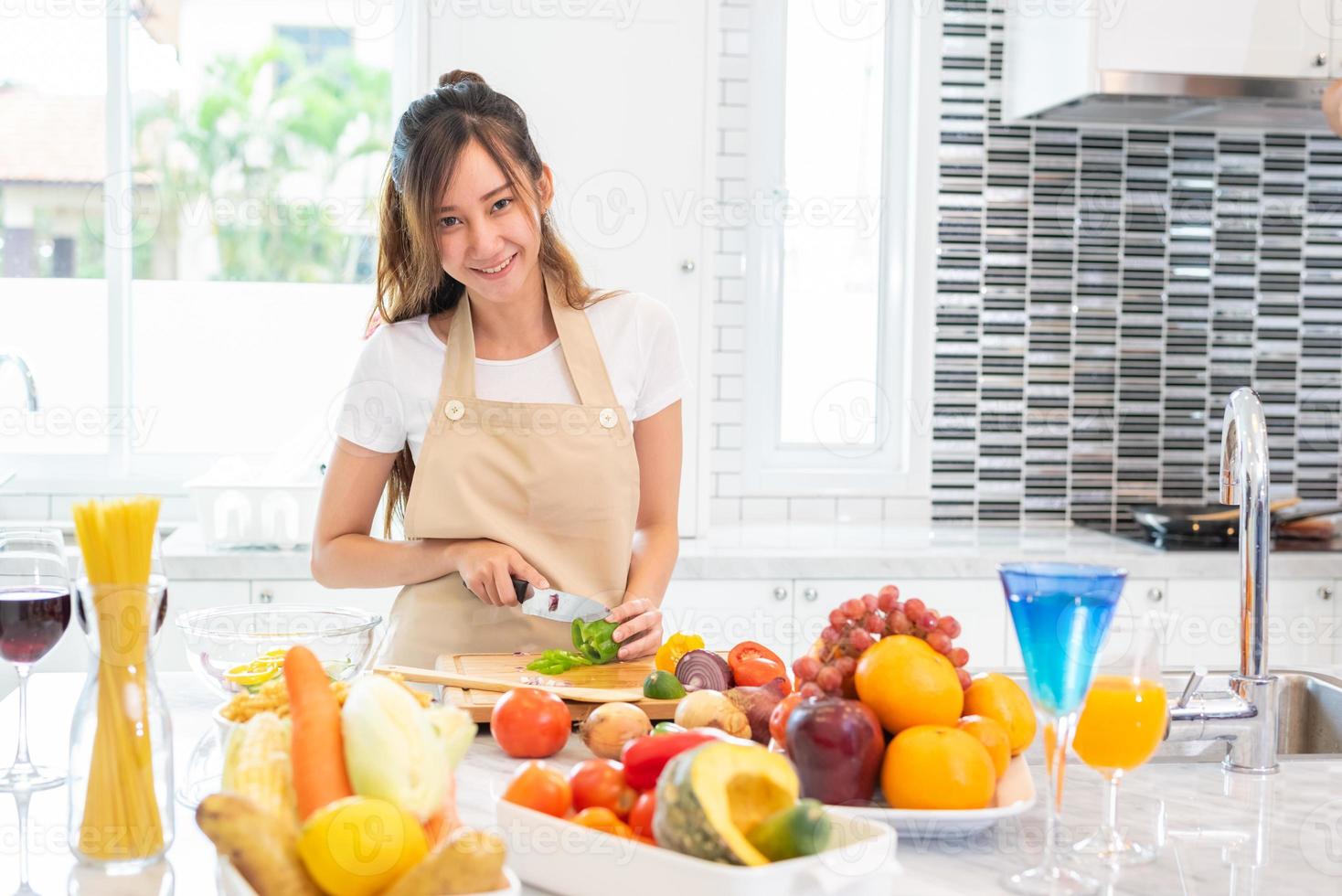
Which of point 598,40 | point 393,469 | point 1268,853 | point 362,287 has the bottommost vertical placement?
point 1268,853

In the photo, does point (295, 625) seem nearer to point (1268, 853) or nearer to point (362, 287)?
point (1268, 853)

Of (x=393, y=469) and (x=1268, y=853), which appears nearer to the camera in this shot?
(x=1268, y=853)

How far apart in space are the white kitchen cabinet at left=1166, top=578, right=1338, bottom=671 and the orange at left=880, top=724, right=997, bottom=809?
2095 millimetres

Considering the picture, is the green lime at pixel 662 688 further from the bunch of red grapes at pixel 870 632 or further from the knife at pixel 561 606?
the knife at pixel 561 606

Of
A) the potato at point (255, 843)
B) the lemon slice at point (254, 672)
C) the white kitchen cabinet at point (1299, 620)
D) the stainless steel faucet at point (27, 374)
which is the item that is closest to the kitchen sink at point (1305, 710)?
the lemon slice at point (254, 672)

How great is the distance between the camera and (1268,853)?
119cm

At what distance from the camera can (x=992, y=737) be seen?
122cm

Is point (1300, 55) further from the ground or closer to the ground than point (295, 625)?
A: further from the ground

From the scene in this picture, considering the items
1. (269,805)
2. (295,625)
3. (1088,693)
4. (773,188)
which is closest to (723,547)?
(773,188)

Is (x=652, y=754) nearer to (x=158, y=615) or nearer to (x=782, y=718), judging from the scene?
(x=782, y=718)

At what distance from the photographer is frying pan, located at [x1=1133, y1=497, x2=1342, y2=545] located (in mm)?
3232

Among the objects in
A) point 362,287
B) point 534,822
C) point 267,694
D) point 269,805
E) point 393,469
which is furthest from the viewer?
point 362,287

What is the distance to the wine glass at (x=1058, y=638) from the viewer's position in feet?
3.53

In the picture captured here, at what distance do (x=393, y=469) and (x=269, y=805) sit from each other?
3.76ft
